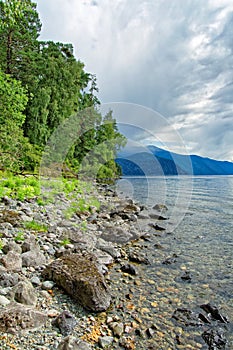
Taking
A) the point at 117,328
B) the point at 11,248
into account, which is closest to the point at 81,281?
the point at 117,328

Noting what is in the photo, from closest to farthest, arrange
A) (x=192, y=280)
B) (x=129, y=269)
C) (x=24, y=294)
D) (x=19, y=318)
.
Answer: (x=19, y=318)
(x=24, y=294)
(x=192, y=280)
(x=129, y=269)

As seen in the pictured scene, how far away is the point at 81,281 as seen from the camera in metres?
4.31

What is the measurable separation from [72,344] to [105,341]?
24.9 inches

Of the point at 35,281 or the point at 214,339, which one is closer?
the point at 214,339

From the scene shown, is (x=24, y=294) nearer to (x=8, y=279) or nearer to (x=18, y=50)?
(x=8, y=279)

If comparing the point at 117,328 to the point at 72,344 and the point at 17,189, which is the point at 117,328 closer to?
the point at 72,344

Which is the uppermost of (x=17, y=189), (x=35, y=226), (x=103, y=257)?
(x=17, y=189)

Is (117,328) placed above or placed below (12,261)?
below

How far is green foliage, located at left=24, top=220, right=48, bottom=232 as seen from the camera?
743 centimetres

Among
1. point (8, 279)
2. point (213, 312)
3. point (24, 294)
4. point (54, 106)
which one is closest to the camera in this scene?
point (24, 294)

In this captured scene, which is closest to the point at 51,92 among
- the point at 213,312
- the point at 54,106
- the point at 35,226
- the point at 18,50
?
the point at 54,106

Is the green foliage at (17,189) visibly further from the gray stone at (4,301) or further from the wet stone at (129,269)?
the gray stone at (4,301)

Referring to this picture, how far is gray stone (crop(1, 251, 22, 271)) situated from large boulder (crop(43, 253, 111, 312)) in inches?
20.0

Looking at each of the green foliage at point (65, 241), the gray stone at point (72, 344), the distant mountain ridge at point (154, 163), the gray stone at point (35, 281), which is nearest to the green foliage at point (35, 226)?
the green foliage at point (65, 241)
